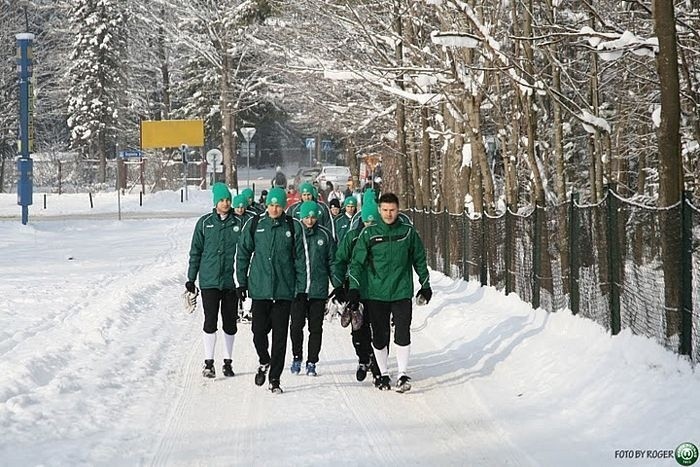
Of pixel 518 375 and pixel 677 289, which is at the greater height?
pixel 677 289

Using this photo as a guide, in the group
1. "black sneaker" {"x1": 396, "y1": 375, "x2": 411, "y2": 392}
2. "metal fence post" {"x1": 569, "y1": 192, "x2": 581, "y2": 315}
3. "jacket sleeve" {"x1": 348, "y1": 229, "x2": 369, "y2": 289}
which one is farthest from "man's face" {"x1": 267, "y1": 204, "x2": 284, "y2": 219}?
"metal fence post" {"x1": 569, "y1": 192, "x2": 581, "y2": 315}

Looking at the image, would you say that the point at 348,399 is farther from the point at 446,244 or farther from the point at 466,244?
the point at 446,244

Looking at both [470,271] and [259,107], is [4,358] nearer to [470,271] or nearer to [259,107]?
[470,271]

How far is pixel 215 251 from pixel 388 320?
6.34ft

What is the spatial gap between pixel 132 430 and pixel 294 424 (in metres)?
1.23

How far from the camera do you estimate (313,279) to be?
36.2 feet

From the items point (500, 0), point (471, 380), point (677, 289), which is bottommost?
point (471, 380)

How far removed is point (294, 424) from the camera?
8875 millimetres

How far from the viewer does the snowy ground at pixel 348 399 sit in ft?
25.7

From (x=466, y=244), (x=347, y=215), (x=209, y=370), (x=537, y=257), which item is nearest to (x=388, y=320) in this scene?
(x=209, y=370)

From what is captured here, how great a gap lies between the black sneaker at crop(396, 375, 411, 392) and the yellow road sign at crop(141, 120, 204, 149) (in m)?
56.3

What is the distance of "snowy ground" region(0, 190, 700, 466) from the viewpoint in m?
7.85

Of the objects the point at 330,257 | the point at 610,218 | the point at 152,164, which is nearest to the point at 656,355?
the point at 610,218

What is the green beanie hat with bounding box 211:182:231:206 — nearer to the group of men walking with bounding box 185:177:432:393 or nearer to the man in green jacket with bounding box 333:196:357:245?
the group of men walking with bounding box 185:177:432:393
